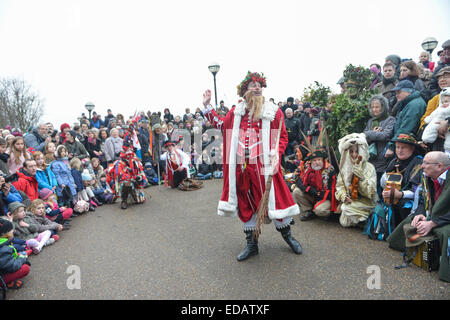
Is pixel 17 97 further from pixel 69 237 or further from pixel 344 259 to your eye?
pixel 344 259

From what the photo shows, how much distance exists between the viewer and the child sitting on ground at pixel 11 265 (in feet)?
9.51

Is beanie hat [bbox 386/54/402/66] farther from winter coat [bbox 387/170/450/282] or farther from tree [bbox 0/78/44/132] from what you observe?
tree [bbox 0/78/44/132]

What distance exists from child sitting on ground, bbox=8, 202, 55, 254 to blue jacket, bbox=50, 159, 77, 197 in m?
1.49

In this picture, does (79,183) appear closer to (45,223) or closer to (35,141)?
(45,223)

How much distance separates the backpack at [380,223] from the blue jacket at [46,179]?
5567 mm

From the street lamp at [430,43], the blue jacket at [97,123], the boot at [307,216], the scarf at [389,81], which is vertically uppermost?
the street lamp at [430,43]

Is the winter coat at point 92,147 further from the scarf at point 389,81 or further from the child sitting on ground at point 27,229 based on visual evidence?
the scarf at point 389,81

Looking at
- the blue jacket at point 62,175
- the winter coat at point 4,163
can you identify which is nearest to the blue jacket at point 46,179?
the blue jacket at point 62,175

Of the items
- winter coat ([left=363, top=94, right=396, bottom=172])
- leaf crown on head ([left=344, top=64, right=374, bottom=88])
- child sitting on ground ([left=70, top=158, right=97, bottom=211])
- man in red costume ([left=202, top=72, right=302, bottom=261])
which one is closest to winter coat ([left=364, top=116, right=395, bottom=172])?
winter coat ([left=363, top=94, right=396, bottom=172])

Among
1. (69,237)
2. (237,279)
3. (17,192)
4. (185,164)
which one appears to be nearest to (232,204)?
(237,279)

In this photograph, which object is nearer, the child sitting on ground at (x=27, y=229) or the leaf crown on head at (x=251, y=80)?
the leaf crown on head at (x=251, y=80)

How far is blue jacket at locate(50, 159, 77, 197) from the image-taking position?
223 inches

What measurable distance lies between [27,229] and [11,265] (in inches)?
53.6

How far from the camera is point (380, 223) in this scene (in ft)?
12.0
